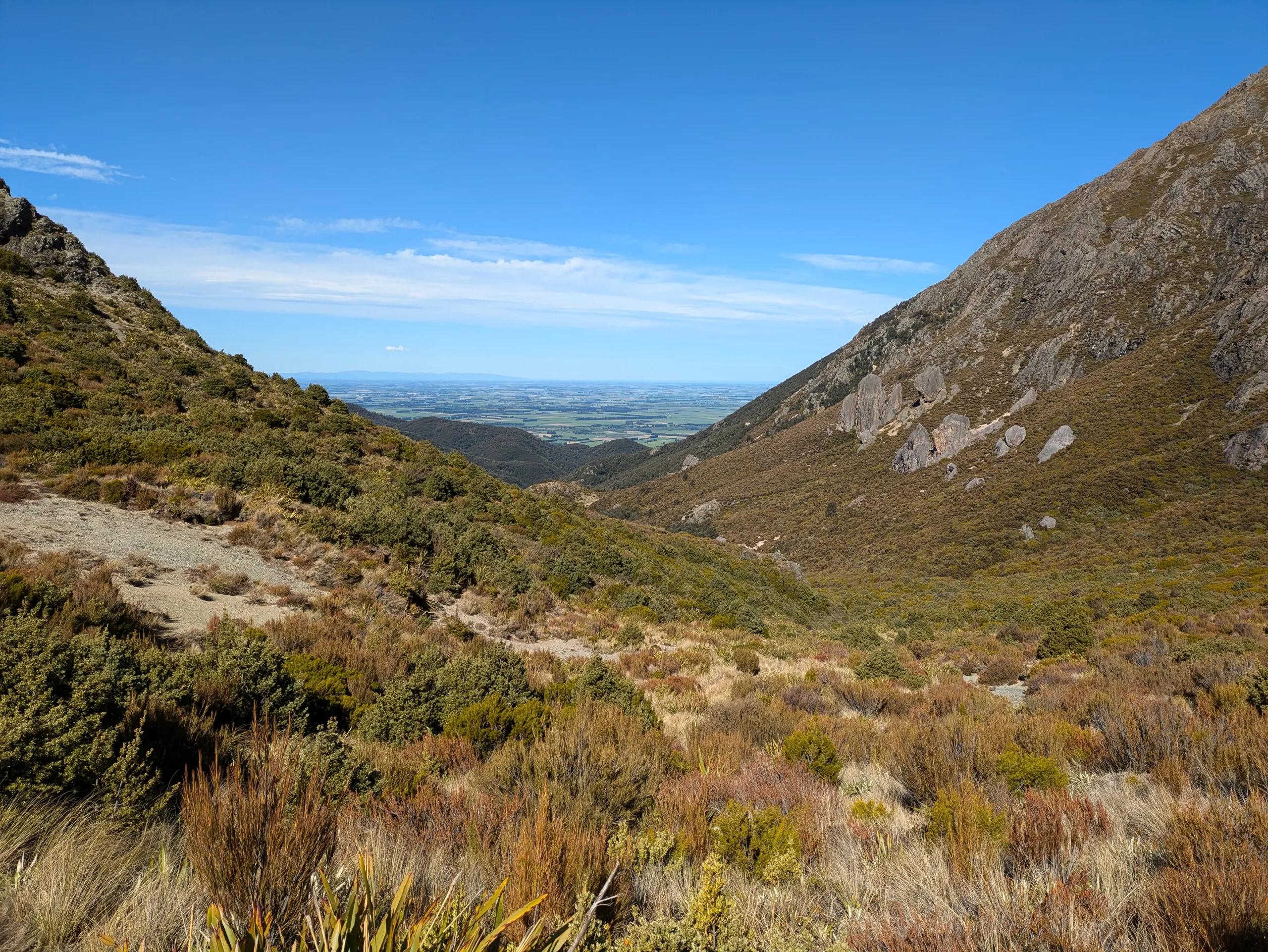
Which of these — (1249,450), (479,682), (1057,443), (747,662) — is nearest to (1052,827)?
(479,682)

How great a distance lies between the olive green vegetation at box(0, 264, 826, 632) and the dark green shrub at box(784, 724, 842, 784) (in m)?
8.08

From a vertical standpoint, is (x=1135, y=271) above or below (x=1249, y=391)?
above

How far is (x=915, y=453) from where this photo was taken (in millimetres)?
66562

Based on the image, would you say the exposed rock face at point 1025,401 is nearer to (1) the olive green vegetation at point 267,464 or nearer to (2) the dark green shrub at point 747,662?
(1) the olive green vegetation at point 267,464

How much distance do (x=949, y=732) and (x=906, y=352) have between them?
112m

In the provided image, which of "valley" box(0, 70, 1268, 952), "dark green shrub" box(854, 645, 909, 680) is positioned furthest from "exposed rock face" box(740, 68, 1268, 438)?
"dark green shrub" box(854, 645, 909, 680)

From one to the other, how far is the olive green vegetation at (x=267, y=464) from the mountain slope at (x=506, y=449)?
127260 mm

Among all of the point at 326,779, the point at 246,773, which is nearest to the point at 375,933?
the point at 326,779

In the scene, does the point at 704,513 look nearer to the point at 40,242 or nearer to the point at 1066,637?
the point at 1066,637

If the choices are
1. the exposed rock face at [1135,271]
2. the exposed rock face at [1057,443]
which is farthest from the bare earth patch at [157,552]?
the exposed rock face at [1135,271]

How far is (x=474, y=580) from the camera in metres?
12.7

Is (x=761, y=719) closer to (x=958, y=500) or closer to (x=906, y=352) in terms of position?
Result: (x=958, y=500)

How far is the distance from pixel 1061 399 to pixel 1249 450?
19.7 metres

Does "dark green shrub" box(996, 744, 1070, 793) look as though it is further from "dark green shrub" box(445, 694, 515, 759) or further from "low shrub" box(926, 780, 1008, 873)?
"dark green shrub" box(445, 694, 515, 759)
